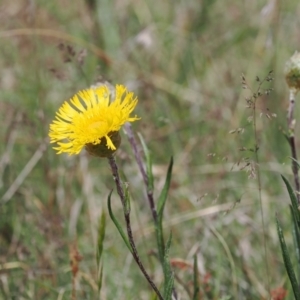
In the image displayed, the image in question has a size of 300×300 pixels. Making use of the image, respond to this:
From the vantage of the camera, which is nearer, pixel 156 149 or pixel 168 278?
pixel 168 278

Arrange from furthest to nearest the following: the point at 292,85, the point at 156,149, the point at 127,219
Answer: the point at 156,149, the point at 292,85, the point at 127,219

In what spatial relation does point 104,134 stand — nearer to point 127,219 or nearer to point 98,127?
point 98,127

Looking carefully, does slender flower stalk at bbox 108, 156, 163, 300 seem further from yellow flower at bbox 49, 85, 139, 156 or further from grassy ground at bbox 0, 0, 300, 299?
grassy ground at bbox 0, 0, 300, 299

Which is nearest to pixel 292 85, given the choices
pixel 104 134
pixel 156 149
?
pixel 104 134

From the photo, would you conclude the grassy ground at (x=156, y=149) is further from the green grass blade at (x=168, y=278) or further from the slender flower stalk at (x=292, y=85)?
the green grass blade at (x=168, y=278)

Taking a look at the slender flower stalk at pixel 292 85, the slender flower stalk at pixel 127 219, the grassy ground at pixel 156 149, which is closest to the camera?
the slender flower stalk at pixel 127 219

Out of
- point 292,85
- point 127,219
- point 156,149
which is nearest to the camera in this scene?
point 127,219

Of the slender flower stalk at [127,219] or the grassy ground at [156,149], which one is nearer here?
the slender flower stalk at [127,219]

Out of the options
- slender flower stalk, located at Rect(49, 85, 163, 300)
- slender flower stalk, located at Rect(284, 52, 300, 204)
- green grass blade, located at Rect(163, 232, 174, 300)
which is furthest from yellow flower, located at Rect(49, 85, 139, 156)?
slender flower stalk, located at Rect(284, 52, 300, 204)

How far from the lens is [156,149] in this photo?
8.16 feet

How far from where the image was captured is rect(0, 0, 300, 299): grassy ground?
1763mm

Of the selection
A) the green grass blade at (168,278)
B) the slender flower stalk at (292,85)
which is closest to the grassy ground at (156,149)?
the slender flower stalk at (292,85)

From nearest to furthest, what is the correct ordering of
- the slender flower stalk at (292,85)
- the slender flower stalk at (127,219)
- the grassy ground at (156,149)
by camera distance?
the slender flower stalk at (127,219), the slender flower stalk at (292,85), the grassy ground at (156,149)

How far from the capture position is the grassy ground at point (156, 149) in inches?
69.4
